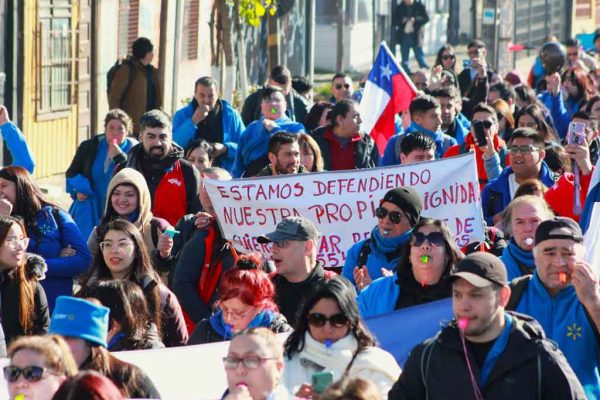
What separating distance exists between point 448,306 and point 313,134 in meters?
5.87

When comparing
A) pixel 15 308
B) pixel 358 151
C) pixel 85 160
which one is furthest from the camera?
pixel 358 151

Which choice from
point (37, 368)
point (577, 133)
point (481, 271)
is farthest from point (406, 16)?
point (37, 368)

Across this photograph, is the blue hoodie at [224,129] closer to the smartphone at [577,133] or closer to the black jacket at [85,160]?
the black jacket at [85,160]

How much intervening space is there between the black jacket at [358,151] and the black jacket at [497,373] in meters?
7.10

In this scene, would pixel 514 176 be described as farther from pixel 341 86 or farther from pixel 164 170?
pixel 341 86

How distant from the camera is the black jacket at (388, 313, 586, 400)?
631 cm

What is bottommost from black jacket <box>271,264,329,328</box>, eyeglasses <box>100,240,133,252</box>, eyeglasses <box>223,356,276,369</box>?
black jacket <box>271,264,329,328</box>

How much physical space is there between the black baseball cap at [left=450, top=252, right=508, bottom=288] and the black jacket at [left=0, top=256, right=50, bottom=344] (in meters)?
3.01

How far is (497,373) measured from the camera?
6.36 m

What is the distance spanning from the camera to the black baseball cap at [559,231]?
750 centimetres

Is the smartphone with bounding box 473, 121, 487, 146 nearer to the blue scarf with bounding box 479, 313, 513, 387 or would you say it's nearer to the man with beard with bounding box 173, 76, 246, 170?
the man with beard with bounding box 173, 76, 246, 170

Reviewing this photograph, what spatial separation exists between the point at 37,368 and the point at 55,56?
14.8 metres

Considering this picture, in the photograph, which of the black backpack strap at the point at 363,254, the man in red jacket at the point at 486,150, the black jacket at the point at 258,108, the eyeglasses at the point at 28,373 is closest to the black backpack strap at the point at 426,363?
the eyeglasses at the point at 28,373

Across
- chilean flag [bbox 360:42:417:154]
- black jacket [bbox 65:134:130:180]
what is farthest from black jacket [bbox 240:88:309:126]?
black jacket [bbox 65:134:130:180]
